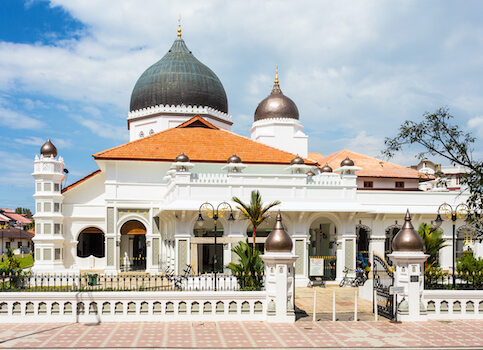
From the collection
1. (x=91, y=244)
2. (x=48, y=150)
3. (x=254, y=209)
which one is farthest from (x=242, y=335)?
(x=91, y=244)

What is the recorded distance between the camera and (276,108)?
3909 centimetres

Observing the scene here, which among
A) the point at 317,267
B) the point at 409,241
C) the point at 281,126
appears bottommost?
the point at 317,267

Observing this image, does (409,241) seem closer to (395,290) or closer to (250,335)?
(395,290)

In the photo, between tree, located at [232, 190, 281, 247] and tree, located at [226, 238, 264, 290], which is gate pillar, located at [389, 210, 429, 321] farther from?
tree, located at [232, 190, 281, 247]

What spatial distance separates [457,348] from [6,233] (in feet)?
229

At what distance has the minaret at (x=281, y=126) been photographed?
127 ft

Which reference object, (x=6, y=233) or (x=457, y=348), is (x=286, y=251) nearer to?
(x=457, y=348)

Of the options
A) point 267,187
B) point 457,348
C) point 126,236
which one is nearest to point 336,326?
point 457,348

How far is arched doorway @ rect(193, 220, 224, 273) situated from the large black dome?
1202cm

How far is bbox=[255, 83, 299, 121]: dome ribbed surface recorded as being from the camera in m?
38.9

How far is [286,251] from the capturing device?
16141 mm

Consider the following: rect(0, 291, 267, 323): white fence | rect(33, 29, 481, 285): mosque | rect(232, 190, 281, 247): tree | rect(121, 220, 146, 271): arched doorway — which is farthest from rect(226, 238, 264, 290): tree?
rect(121, 220, 146, 271): arched doorway

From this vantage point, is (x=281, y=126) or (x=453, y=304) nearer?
(x=453, y=304)

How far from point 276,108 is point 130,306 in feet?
83.7
